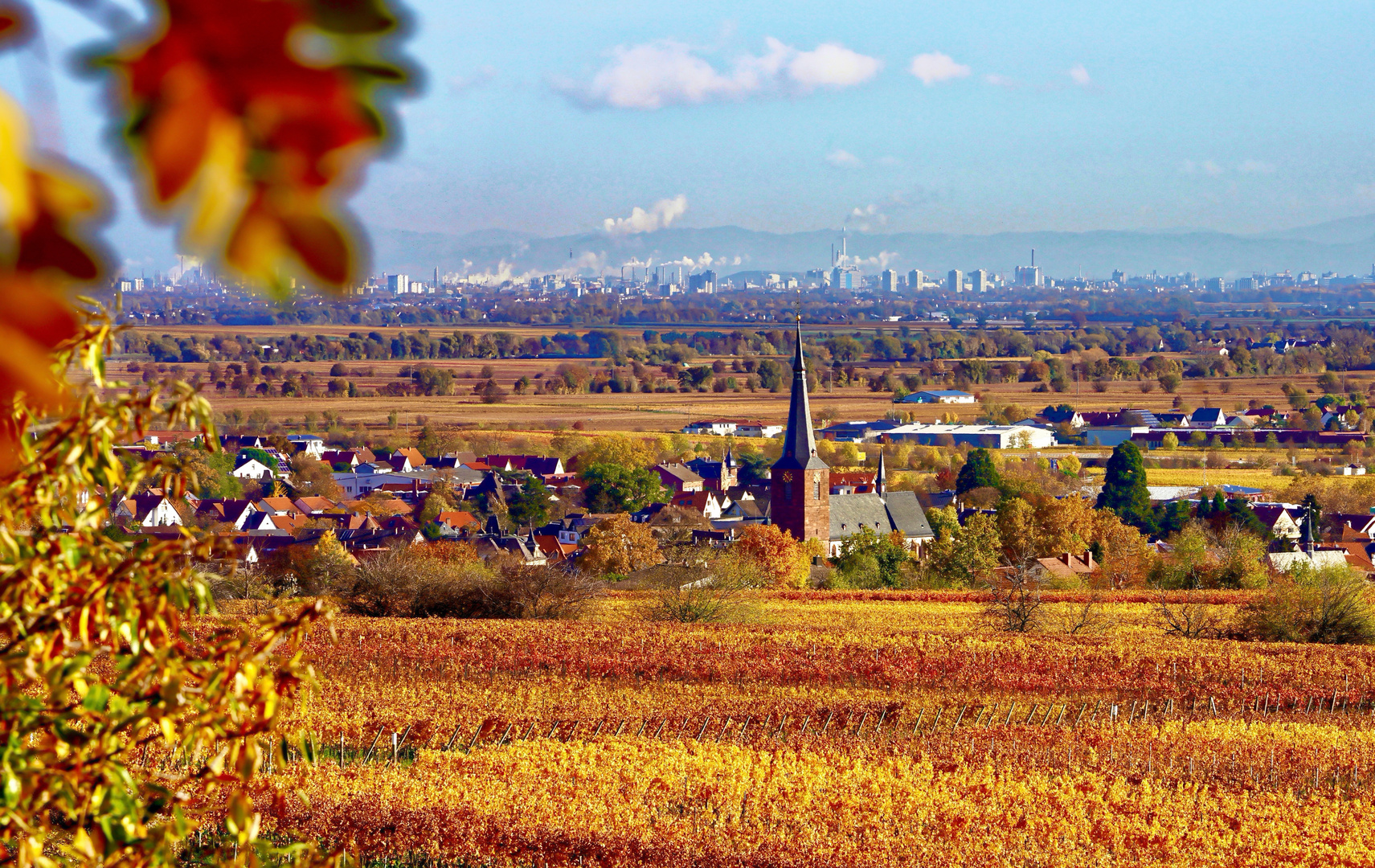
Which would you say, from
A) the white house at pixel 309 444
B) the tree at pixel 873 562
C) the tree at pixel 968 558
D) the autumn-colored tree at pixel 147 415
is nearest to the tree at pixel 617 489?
the white house at pixel 309 444

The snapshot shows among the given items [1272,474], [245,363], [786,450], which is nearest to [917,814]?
[786,450]

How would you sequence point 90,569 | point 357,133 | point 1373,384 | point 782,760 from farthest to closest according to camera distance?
point 1373,384
point 782,760
point 90,569
point 357,133

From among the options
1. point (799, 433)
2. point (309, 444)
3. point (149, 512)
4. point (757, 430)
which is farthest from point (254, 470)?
point (757, 430)

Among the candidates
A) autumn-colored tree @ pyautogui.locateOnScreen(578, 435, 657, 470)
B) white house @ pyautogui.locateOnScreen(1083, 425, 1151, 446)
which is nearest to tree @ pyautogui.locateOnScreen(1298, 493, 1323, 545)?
autumn-colored tree @ pyautogui.locateOnScreen(578, 435, 657, 470)

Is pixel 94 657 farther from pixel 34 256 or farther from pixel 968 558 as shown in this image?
pixel 968 558

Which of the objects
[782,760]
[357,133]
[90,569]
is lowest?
[782,760]

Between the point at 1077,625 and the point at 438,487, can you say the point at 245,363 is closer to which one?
the point at 438,487

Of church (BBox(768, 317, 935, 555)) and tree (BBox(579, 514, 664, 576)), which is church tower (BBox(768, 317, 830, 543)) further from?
tree (BBox(579, 514, 664, 576))

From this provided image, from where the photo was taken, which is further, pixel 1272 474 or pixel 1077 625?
pixel 1272 474
